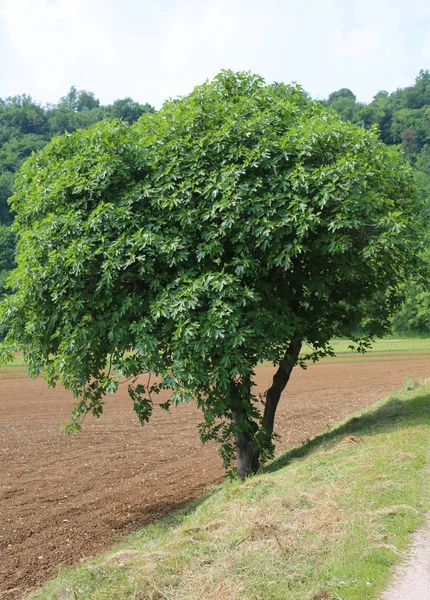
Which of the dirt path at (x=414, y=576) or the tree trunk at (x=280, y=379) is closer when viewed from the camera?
the dirt path at (x=414, y=576)

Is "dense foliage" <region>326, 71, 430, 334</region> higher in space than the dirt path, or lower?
higher

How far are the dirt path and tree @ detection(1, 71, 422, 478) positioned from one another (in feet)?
20.0

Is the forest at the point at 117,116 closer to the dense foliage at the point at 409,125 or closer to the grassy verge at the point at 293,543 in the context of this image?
the dense foliage at the point at 409,125

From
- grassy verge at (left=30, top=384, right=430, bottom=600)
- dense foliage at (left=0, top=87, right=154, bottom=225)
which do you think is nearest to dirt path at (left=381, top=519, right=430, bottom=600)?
grassy verge at (left=30, top=384, right=430, bottom=600)

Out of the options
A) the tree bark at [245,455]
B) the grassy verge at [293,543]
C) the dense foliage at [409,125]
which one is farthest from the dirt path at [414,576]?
the dense foliage at [409,125]

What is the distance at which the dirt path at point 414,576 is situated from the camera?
6.08 m

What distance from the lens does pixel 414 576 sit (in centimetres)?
650

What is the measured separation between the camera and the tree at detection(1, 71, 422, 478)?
13250 millimetres

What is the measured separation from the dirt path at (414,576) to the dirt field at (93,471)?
21.7 feet

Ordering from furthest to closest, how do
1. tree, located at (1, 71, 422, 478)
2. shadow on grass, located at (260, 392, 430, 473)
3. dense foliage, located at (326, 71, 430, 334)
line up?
1. dense foliage, located at (326, 71, 430, 334)
2. shadow on grass, located at (260, 392, 430, 473)
3. tree, located at (1, 71, 422, 478)

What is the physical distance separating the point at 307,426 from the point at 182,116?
13.5m

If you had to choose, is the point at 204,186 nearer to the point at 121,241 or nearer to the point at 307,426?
the point at 121,241

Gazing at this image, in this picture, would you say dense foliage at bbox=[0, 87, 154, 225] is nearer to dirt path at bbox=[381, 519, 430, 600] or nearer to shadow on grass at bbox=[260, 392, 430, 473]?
shadow on grass at bbox=[260, 392, 430, 473]

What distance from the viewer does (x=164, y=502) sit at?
1630 centimetres
